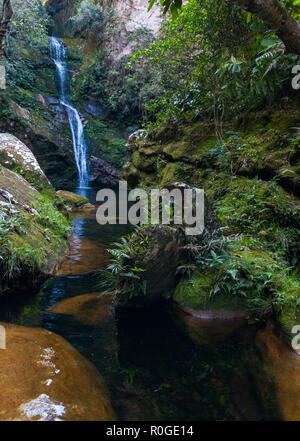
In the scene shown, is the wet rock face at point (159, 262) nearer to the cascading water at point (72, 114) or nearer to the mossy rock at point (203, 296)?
the mossy rock at point (203, 296)

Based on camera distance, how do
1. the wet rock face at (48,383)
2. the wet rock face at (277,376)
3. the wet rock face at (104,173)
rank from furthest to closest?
the wet rock face at (104,173), the wet rock face at (277,376), the wet rock face at (48,383)

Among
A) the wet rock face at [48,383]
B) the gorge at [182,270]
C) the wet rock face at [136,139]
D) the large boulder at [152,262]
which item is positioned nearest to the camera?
the wet rock face at [48,383]

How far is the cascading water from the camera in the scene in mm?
16141

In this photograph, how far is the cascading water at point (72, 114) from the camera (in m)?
16.1

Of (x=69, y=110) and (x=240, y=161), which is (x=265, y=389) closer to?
(x=240, y=161)

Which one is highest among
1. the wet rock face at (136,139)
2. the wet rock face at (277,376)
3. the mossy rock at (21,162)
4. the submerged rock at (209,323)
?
the wet rock face at (136,139)

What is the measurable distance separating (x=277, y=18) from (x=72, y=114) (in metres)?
16.5

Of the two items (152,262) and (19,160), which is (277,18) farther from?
(19,160)

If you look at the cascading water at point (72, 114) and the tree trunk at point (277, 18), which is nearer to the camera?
the tree trunk at point (277, 18)

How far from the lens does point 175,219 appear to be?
3.56 metres

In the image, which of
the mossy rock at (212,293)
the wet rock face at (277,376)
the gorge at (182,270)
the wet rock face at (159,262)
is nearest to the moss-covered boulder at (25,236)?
the gorge at (182,270)

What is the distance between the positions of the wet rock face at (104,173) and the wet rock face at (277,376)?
594 inches

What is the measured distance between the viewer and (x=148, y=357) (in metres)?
2.37
